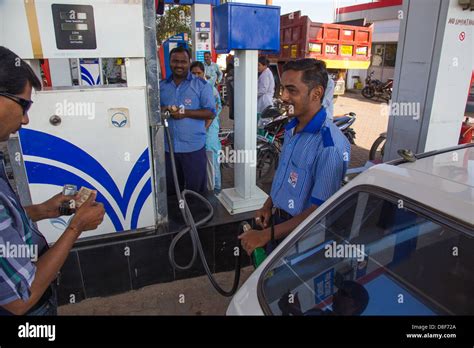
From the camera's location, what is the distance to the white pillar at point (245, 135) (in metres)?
3.27

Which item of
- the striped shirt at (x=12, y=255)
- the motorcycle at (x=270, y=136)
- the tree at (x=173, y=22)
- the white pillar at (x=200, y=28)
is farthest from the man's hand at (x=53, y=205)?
the tree at (x=173, y=22)

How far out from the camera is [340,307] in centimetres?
125

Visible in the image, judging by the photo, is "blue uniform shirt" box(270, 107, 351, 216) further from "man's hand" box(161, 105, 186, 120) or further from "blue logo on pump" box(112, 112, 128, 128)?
"man's hand" box(161, 105, 186, 120)

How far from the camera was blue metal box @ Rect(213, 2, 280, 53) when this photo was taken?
2951 millimetres

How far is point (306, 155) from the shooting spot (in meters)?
1.95

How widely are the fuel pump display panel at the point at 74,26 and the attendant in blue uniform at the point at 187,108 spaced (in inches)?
43.6

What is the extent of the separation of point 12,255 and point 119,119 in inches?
67.8

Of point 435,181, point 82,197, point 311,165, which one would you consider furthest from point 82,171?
point 435,181

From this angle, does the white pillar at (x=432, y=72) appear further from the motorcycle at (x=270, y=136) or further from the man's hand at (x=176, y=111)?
the motorcycle at (x=270, y=136)

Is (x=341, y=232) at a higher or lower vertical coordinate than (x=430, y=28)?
lower
